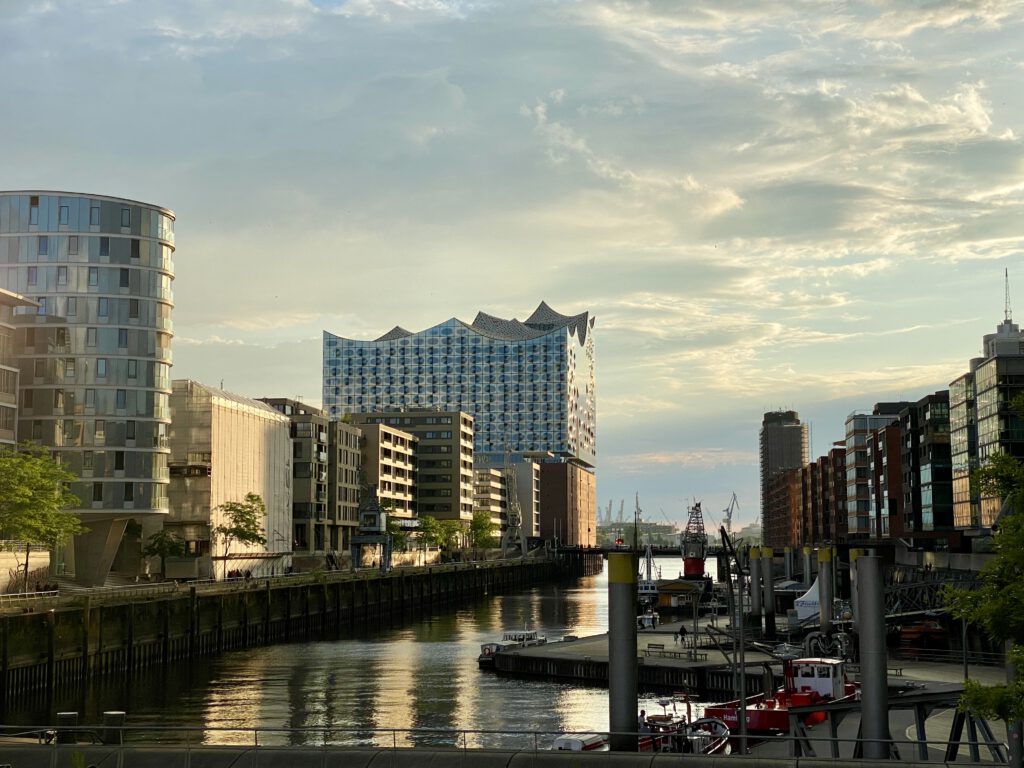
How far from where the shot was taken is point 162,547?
149m

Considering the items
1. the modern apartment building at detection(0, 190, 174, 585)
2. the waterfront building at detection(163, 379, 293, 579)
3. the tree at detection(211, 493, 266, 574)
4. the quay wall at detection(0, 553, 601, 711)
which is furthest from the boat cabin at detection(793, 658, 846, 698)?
the tree at detection(211, 493, 266, 574)

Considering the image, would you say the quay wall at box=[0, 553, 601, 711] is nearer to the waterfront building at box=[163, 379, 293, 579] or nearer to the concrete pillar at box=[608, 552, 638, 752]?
the waterfront building at box=[163, 379, 293, 579]

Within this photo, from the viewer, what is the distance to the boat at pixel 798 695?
187 ft

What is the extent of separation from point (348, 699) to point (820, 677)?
97.4ft

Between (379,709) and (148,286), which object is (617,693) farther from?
(148,286)

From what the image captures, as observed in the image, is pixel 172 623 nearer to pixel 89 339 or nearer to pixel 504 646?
pixel 504 646

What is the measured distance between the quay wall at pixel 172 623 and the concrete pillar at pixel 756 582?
42.2 m

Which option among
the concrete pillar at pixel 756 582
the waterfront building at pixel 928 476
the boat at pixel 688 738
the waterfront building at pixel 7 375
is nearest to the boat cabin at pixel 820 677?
the boat at pixel 688 738

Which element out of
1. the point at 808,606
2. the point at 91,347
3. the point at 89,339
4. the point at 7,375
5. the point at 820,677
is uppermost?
the point at 89,339

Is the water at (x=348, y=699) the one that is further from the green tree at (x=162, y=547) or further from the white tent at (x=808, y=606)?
the green tree at (x=162, y=547)

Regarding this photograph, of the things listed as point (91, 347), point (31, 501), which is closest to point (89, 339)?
point (91, 347)

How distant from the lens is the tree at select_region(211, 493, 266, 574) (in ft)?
542

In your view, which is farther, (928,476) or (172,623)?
(928,476)

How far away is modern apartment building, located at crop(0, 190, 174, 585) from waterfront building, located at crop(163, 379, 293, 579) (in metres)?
24.4
